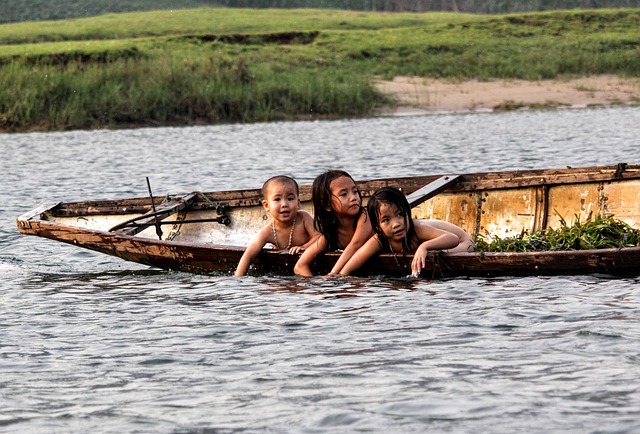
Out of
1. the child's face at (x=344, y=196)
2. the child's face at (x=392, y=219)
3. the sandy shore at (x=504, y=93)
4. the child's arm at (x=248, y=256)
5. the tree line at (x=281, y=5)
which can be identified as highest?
the tree line at (x=281, y=5)

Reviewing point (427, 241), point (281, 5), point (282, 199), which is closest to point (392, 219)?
point (427, 241)

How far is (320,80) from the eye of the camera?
107ft

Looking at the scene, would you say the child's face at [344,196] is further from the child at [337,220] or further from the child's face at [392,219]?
the child's face at [392,219]

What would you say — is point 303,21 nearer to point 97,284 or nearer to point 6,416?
point 97,284

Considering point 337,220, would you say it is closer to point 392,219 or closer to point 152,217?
point 392,219

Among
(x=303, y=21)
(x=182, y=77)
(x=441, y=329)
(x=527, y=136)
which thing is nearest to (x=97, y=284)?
(x=441, y=329)

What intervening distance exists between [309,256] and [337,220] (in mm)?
346

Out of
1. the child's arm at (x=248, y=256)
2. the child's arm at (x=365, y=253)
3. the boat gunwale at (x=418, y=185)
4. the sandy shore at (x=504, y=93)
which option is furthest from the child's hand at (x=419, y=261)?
the sandy shore at (x=504, y=93)

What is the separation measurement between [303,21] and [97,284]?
51012 mm

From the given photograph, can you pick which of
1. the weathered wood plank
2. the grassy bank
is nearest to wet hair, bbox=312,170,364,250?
the weathered wood plank

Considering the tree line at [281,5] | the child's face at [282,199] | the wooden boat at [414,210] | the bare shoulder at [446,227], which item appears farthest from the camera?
the tree line at [281,5]

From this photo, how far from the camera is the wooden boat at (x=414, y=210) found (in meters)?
8.98

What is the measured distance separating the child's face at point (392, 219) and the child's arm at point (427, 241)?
183 mm

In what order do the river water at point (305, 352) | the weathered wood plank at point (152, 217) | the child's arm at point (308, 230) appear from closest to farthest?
the river water at point (305, 352) < the child's arm at point (308, 230) < the weathered wood plank at point (152, 217)
